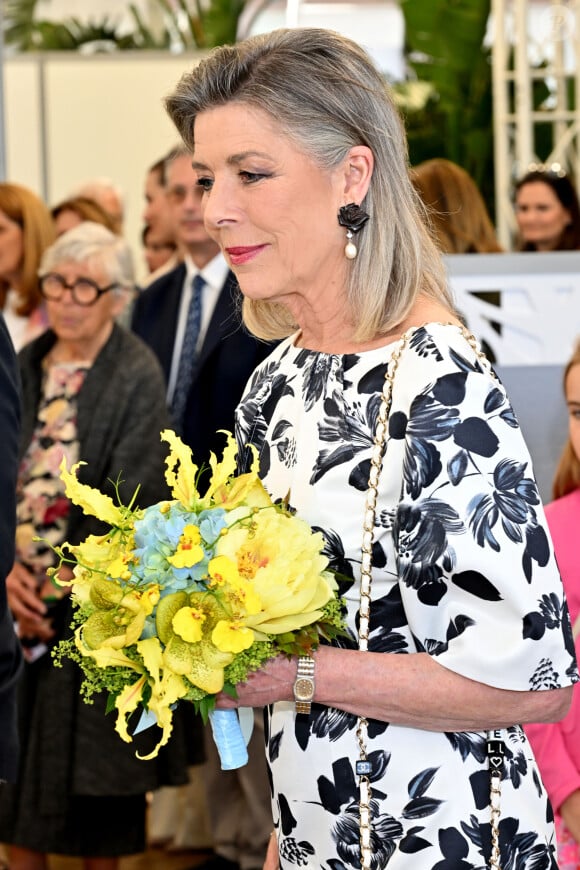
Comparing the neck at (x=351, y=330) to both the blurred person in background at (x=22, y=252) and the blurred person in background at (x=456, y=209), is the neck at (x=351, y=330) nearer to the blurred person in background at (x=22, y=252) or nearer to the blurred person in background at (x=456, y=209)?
the blurred person in background at (x=456, y=209)

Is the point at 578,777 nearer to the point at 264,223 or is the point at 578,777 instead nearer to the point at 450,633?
the point at 450,633

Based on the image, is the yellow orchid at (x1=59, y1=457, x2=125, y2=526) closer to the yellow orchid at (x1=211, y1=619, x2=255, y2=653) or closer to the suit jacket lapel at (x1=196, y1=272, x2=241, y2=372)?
the yellow orchid at (x1=211, y1=619, x2=255, y2=653)

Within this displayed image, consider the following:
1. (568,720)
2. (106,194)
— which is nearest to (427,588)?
(568,720)

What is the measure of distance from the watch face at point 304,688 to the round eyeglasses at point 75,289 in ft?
9.03

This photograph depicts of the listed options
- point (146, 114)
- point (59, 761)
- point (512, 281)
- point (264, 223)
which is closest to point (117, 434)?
point (59, 761)

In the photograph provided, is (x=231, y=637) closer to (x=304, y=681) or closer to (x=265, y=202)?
(x=304, y=681)

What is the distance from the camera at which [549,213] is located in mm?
5590

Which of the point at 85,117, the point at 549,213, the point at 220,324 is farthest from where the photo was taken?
the point at 85,117

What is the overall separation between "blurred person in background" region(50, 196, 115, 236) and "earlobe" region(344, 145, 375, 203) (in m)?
4.00

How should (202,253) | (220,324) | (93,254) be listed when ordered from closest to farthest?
(220,324) < (93,254) < (202,253)

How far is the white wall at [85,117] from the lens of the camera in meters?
9.37

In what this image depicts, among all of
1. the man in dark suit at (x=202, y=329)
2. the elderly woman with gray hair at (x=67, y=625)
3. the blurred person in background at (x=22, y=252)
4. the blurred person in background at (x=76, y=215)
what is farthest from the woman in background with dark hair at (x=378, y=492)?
the blurred person in background at (x=76, y=215)

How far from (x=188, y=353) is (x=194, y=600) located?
116 inches

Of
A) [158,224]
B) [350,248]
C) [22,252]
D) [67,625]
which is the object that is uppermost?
[350,248]
